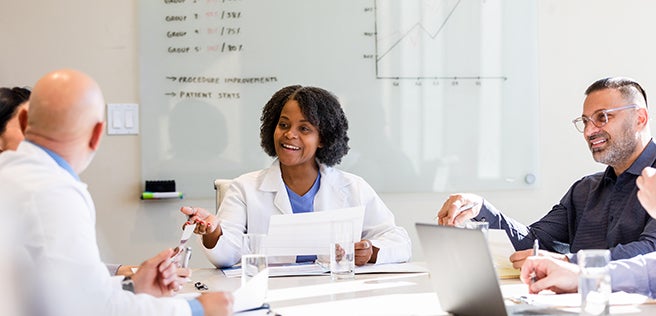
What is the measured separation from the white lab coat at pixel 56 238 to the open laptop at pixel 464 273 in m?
0.67

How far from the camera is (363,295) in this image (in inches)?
84.0

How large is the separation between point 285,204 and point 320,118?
1.27 ft

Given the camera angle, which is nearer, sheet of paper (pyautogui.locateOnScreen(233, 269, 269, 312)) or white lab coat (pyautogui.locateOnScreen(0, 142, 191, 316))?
white lab coat (pyautogui.locateOnScreen(0, 142, 191, 316))

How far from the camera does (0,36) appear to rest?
3.74 m

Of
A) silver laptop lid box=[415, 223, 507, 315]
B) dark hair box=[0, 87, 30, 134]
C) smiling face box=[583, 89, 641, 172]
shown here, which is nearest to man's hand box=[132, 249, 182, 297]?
silver laptop lid box=[415, 223, 507, 315]

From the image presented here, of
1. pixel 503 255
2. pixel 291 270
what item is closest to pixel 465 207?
pixel 503 255

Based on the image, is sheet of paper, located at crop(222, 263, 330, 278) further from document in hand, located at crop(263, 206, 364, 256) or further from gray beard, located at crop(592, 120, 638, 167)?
gray beard, located at crop(592, 120, 638, 167)

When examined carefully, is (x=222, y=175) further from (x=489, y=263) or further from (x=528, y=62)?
(x=489, y=263)

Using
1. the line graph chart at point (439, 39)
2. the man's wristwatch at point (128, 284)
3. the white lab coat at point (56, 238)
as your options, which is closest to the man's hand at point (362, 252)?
the man's wristwatch at point (128, 284)

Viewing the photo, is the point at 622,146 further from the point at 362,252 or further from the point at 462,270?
the point at 462,270

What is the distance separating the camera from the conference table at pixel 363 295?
1891 millimetres

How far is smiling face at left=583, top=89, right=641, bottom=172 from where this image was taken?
2750 mm

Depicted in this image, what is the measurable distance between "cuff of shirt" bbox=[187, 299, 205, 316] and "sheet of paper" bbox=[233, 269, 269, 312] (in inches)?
8.5

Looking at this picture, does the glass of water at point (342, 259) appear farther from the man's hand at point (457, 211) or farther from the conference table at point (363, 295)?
the man's hand at point (457, 211)
